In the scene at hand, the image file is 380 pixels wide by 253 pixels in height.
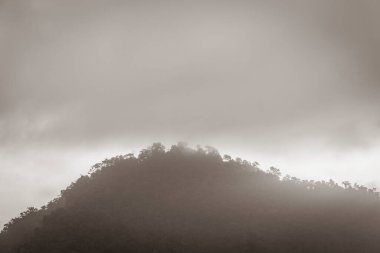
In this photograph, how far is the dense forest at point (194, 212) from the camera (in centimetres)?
5700

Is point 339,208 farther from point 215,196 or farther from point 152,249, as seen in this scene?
point 152,249

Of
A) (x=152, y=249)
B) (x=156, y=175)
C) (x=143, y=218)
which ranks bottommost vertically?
(x=152, y=249)

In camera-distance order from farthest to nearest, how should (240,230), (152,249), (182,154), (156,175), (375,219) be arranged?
(182,154) < (156,175) < (375,219) < (240,230) < (152,249)

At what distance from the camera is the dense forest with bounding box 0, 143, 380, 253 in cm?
5700

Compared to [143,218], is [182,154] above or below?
above

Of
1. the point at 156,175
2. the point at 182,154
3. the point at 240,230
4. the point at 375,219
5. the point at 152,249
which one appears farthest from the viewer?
the point at 182,154

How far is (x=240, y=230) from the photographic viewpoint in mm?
60094

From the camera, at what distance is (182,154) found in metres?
79.2

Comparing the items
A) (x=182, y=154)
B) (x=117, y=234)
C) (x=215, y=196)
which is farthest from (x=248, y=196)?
(x=117, y=234)

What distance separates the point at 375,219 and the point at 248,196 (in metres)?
19.4

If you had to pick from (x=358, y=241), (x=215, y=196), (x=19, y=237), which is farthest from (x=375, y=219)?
(x=19, y=237)

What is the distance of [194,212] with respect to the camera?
216ft

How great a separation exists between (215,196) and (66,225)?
22.8 metres

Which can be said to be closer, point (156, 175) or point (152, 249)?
point (152, 249)
